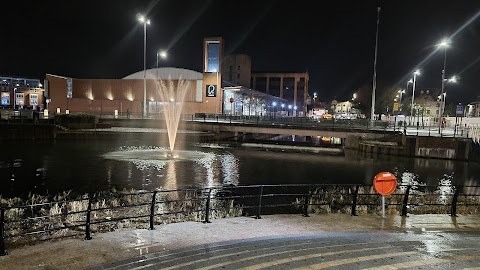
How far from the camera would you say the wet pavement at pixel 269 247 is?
7117mm

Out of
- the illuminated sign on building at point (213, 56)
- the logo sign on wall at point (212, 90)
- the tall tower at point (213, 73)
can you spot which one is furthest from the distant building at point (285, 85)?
the logo sign on wall at point (212, 90)

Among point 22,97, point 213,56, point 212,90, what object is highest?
point 213,56

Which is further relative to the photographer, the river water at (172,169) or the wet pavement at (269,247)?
the river water at (172,169)

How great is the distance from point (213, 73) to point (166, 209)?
178ft

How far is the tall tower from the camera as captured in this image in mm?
66688

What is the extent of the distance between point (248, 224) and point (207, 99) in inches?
2327

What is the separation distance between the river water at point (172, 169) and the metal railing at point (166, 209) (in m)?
3.93

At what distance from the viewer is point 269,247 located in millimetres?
8164

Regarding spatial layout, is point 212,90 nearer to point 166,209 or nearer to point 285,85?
point 166,209

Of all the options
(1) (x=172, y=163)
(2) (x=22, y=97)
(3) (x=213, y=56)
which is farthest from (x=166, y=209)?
(2) (x=22, y=97)

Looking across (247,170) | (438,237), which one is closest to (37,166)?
(247,170)

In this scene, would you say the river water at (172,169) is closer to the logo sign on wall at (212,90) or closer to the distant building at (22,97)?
the logo sign on wall at (212,90)

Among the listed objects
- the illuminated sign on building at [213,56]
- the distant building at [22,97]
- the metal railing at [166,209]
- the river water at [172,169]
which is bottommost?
the river water at [172,169]

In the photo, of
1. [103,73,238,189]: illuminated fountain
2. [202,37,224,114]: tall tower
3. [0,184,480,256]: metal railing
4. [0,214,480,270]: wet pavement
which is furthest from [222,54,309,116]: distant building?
[0,214,480,270]: wet pavement
